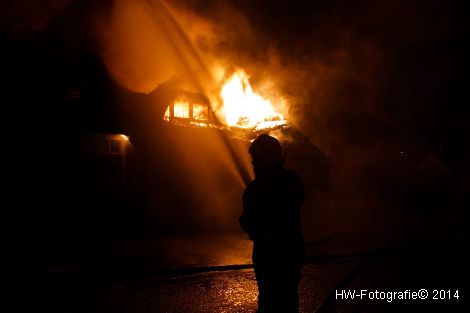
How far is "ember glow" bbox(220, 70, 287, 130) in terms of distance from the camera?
17.9 metres

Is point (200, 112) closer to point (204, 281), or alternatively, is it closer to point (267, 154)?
point (204, 281)

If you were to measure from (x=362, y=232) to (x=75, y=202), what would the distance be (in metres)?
Result: 11.4

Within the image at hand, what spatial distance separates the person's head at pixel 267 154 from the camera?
10.8 ft

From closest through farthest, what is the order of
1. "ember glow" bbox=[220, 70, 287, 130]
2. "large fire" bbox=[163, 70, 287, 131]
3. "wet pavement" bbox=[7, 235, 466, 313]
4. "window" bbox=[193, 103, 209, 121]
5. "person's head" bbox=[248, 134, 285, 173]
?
"person's head" bbox=[248, 134, 285, 173]
"wet pavement" bbox=[7, 235, 466, 313]
"large fire" bbox=[163, 70, 287, 131]
"window" bbox=[193, 103, 209, 121]
"ember glow" bbox=[220, 70, 287, 130]

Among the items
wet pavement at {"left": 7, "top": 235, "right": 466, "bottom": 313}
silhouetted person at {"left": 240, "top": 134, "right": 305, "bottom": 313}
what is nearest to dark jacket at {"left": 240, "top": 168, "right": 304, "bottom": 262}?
silhouetted person at {"left": 240, "top": 134, "right": 305, "bottom": 313}

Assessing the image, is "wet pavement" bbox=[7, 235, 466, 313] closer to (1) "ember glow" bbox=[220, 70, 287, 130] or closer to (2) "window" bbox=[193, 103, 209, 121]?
(2) "window" bbox=[193, 103, 209, 121]

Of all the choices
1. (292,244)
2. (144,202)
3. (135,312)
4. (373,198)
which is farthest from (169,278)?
(373,198)

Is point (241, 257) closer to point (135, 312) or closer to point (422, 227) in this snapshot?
point (135, 312)

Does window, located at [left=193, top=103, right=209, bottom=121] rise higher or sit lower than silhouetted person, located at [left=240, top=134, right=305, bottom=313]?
higher

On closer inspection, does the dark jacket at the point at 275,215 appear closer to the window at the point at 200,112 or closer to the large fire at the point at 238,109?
the large fire at the point at 238,109

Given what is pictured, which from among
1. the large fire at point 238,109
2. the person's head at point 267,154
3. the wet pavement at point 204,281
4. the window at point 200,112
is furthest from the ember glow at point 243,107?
the person's head at point 267,154

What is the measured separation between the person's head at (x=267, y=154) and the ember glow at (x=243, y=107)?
1408 centimetres

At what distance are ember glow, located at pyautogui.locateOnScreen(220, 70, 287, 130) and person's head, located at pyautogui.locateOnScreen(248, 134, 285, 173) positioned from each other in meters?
14.1

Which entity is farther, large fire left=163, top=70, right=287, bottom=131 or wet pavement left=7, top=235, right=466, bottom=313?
large fire left=163, top=70, right=287, bottom=131
